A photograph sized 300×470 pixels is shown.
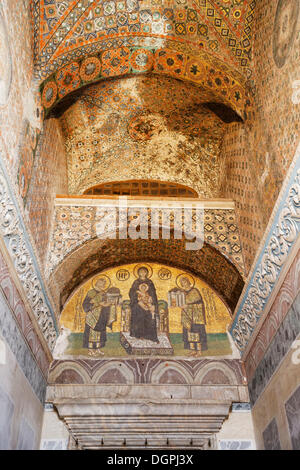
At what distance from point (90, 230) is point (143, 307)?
4.88 ft

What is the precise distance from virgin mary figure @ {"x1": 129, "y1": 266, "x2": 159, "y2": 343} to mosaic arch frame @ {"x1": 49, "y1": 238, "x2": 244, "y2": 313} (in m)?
0.38

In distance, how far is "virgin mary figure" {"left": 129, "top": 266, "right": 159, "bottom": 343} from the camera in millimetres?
6113

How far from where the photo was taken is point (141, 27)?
537 centimetres

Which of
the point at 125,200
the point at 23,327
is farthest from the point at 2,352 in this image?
the point at 125,200

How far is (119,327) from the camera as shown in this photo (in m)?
6.17

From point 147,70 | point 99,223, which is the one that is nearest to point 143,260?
point 99,223

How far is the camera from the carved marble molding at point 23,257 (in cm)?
392

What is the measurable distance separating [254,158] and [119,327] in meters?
3.09

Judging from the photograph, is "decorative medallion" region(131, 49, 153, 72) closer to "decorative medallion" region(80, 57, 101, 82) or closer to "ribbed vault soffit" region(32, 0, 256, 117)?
"ribbed vault soffit" region(32, 0, 256, 117)

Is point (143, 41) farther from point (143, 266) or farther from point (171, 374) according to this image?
point (171, 374)

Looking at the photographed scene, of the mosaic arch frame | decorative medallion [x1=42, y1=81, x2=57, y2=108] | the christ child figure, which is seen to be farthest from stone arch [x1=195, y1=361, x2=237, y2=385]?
decorative medallion [x1=42, y1=81, x2=57, y2=108]

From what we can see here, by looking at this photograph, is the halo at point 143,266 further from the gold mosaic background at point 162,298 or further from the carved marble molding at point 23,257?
the carved marble molding at point 23,257

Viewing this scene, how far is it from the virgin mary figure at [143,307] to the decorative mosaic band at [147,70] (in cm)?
292

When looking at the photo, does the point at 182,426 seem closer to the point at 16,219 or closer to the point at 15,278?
the point at 15,278
